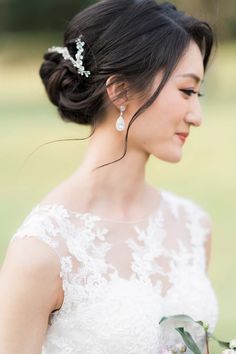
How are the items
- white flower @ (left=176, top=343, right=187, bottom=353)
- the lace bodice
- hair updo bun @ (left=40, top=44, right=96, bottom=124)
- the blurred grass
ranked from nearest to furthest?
white flower @ (left=176, top=343, right=187, bottom=353) < the lace bodice < hair updo bun @ (left=40, top=44, right=96, bottom=124) < the blurred grass

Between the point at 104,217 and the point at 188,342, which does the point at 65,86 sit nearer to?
the point at 104,217

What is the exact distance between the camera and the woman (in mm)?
3295

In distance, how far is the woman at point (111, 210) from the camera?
3.29 meters

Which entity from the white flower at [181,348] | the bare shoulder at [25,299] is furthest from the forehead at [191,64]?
the white flower at [181,348]

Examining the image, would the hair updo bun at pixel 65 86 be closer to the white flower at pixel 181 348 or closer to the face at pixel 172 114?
the face at pixel 172 114

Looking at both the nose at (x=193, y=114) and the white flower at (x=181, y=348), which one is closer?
the white flower at (x=181, y=348)

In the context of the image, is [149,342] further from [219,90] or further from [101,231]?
[219,90]

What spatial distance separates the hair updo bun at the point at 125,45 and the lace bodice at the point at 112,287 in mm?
446

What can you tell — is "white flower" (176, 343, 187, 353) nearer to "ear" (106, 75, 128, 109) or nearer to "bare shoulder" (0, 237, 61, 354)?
"bare shoulder" (0, 237, 61, 354)

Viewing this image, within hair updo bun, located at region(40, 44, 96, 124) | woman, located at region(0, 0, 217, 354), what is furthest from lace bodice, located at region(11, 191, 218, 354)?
hair updo bun, located at region(40, 44, 96, 124)

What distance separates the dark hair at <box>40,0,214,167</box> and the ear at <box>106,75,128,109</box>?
14 mm

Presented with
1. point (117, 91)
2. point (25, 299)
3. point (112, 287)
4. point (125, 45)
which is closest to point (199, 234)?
point (112, 287)

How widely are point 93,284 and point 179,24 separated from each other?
0.99 meters

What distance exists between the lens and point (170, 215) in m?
4.00
